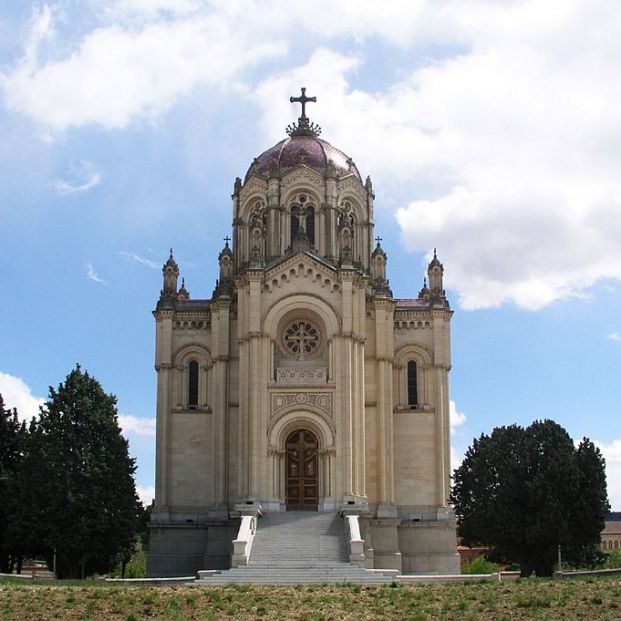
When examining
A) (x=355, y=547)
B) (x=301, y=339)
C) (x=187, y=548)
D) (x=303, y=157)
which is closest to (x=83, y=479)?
(x=187, y=548)

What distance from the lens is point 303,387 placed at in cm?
5172

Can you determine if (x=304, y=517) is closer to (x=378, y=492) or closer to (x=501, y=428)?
(x=378, y=492)

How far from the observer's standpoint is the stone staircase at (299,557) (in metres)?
41.6

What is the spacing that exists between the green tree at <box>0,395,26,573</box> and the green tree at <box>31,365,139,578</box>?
1564 millimetres

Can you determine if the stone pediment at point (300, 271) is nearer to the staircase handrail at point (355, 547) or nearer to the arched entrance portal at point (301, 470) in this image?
the arched entrance portal at point (301, 470)

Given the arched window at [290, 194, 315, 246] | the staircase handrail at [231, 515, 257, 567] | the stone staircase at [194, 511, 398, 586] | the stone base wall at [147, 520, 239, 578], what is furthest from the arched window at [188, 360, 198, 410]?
the staircase handrail at [231, 515, 257, 567]

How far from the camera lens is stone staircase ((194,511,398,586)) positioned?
4162cm

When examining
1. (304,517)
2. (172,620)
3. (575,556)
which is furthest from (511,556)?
(172,620)

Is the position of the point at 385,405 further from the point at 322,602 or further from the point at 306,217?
the point at 322,602

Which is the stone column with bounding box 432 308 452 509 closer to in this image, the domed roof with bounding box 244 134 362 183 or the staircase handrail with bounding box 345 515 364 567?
the domed roof with bounding box 244 134 362 183

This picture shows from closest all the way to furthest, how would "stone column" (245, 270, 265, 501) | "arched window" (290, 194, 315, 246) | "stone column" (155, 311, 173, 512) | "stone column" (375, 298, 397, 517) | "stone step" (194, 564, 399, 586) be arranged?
"stone step" (194, 564, 399, 586) < "stone column" (245, 270, 265, 501) < "stone column" (375, 298, 397, 517) < "stone column" (155, 311, 173, 512) < "arched window" (290, 194, 315, 246)

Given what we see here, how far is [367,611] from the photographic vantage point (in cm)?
3238

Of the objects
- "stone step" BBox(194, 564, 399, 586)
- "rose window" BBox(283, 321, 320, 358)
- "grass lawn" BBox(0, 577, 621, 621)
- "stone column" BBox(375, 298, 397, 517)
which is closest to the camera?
"grass lawn" BBox(0, 577, 621, 621)

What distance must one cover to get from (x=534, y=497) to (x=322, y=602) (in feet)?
76.9
